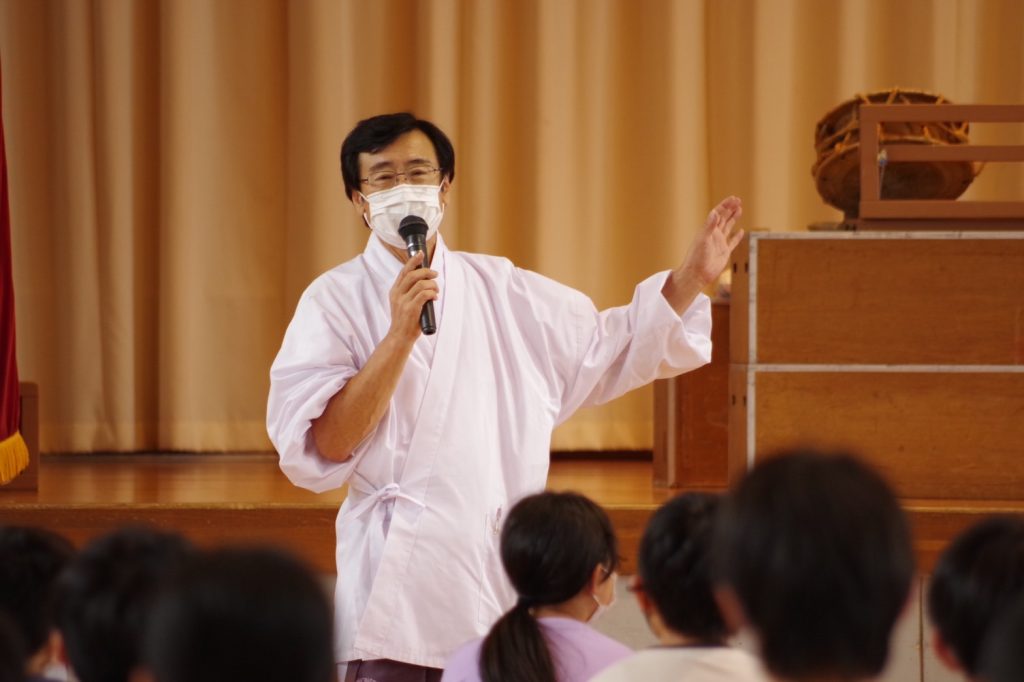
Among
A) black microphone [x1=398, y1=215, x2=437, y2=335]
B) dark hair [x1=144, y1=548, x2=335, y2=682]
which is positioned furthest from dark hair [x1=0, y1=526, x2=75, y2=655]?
black microphone [x1=398, y1=215, x2=437, y2=335]

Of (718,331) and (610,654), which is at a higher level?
Result: (718,331)

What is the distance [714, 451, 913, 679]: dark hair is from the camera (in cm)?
105

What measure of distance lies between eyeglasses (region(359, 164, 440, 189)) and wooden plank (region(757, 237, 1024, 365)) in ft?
4.23

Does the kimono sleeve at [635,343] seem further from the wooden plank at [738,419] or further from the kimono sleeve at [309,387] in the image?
the wooden plank at [738,419]

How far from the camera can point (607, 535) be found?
6.15 feet

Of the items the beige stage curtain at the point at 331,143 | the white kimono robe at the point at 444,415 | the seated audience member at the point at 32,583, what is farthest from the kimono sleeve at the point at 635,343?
the beige stage curtain at the point at 331,143

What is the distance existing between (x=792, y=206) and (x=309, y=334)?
10.7 ft

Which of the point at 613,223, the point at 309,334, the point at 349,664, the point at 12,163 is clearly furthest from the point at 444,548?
the point at 12,163

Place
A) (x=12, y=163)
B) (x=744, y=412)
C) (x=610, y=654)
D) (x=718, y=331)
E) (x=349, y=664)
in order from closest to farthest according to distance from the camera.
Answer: (x=610, y=654) → (x=349, y=664) → (x=744, y=412) → (x=718, y=331) → (x=12, y=163)

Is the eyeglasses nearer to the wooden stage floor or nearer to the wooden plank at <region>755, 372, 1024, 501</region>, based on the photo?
the wooden stage floor

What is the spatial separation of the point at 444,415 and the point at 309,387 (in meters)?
0.24

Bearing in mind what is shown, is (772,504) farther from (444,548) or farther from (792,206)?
(792,206)

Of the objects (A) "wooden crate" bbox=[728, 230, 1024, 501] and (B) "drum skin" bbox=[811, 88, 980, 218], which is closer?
(A) "wooden crate" bbox=[728, 230, 1024, 501]

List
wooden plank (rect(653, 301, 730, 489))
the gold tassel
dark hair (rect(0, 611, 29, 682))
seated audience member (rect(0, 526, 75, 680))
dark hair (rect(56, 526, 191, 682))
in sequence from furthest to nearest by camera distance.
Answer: wooden plank (rect(653, 301, 730, 489)), the gold tassel, seated audience member (rect(0, 526, 75, 680)), dark hair (rect(56, 526, 191, 682)), dark hair (rect(0, 611, 29, 682))
